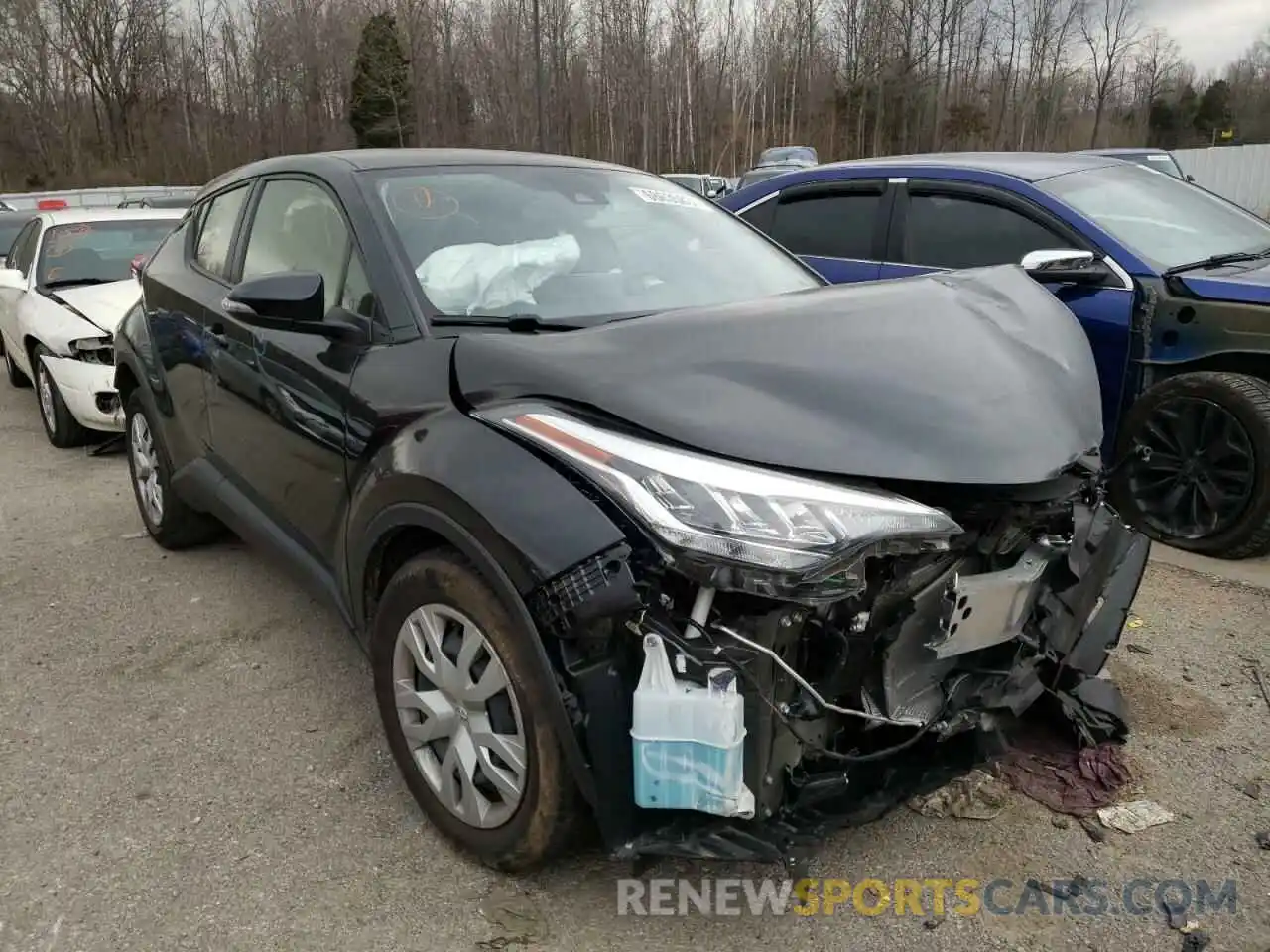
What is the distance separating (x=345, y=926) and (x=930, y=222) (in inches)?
177

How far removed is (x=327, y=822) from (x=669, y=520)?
1459mm

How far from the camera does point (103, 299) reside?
671 cm

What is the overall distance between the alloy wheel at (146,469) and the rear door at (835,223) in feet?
11.6

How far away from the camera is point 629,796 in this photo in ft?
6.36

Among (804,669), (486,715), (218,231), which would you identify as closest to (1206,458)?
(804,669)

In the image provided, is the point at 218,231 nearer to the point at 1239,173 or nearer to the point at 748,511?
the point at 748,511

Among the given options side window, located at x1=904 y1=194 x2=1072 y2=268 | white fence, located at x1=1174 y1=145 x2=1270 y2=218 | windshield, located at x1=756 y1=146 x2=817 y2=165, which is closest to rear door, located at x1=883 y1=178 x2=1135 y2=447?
side window, located at x1=904 y1=194 x2=1072 y2=268

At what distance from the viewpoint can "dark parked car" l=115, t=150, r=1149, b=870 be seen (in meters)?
1.86

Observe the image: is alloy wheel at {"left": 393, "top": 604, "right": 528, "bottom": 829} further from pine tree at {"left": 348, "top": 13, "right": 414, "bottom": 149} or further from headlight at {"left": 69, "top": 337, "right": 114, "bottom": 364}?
pine tree at {"left": 348, "top": 13, "right": 414, "bottom": 149}

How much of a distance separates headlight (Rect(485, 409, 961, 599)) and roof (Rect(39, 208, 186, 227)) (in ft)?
23.8

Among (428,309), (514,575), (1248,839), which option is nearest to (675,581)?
(514,575)

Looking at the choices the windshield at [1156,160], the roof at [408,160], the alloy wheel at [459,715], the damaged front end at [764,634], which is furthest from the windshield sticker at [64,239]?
the windshield at [1156,160]

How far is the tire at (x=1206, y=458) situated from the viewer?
13.7ft

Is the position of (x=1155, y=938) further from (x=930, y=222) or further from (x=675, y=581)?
(x=930, y=222)
